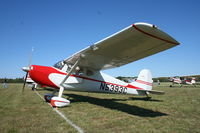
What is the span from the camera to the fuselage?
6930 millimetres

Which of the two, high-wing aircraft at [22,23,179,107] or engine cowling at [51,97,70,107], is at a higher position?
high-wing aircraft at [22,23,179,107]

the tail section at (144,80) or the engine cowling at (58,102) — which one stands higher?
the tail section at (144,80)

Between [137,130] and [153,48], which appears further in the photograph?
[153,48]

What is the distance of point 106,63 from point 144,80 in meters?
4.14

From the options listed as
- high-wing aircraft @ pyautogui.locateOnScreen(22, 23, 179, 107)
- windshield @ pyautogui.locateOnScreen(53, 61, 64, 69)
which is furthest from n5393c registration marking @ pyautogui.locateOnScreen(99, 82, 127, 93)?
windshield @ pyautogui.locateOnScreen(53, 61, 64, 69)

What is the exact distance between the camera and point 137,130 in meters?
3.29

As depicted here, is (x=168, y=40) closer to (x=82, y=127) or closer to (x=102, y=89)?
(x=82, y=127)

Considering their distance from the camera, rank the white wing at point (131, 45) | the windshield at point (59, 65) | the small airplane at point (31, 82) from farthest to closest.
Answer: the small airplane at point (31, 82)
the windshield at point (59, 65)
the white wing at point (131, 45)

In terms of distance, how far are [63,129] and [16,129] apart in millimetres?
1026

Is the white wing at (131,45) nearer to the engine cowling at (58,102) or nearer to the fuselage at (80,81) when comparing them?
the fuselage at (80,81)

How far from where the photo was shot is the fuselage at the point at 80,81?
6.93m

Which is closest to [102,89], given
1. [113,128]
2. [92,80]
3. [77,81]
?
[92,80]

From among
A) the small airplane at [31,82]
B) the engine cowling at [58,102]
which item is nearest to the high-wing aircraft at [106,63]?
the engine cowling at [58,102]

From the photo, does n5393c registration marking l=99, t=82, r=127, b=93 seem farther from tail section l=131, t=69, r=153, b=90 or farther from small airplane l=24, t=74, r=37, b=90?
small airplane l=24, t=74, r=37, b=90
